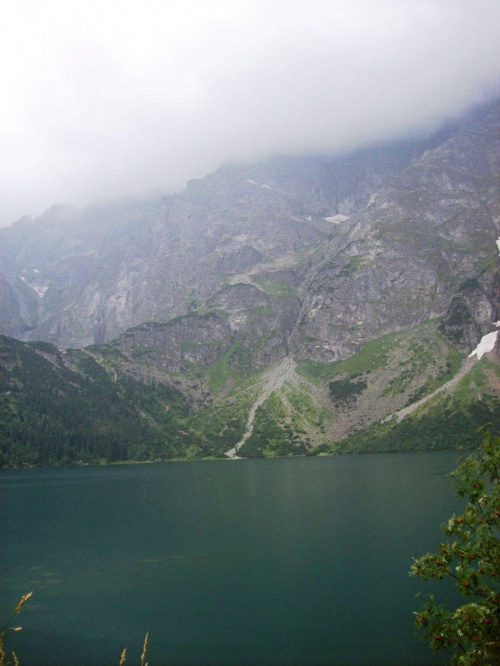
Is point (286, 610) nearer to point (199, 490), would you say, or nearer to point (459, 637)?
point (459, 637)

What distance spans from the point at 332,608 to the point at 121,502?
7370 cm

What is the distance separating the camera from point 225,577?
158ft

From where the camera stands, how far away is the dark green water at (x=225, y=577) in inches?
1299

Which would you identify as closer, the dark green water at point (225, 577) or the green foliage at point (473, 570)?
the green foliage at point (473, 570)

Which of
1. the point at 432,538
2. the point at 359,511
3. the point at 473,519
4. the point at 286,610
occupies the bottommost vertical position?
the point at 359,511

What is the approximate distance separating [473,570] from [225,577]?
3879 cm

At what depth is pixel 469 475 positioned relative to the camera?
1545cm

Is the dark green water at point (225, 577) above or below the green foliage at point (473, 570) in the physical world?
below

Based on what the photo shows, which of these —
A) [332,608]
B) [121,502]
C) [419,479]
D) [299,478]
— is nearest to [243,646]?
[332,608]

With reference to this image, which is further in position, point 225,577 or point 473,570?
point 225,577

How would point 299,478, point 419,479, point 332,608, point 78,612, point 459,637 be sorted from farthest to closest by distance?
point 299,478
point 419,479
point 78,612
point 332,608
point 459,637

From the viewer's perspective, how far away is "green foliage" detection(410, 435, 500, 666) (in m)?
14.2

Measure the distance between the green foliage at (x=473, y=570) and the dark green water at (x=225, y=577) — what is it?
1795cm

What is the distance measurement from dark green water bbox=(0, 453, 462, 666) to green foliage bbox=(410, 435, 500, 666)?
18.0 metres
